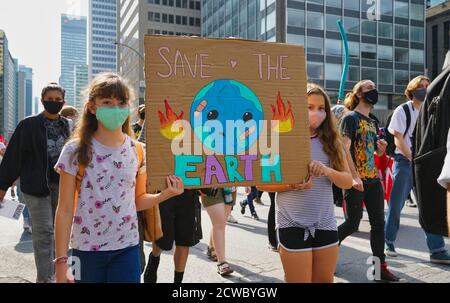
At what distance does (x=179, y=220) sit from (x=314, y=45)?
48.4 m

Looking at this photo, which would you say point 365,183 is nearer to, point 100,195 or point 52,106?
point 100,195

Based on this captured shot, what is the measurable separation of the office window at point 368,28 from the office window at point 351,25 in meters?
0.78

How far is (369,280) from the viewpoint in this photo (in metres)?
4.77

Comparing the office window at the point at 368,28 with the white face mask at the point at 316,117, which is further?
the office window at the point at 368,28

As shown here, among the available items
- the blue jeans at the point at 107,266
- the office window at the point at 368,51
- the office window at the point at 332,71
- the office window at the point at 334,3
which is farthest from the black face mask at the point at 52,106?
the office window at the point at 368,51

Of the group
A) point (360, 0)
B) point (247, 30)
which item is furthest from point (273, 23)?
point (360, 0)

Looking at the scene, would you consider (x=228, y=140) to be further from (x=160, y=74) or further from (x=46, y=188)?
(x=46, y=188)

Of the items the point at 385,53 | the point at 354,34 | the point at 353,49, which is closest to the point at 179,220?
the point at 353,49

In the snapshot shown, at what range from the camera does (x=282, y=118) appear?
9.27 feet

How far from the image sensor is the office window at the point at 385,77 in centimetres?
5413

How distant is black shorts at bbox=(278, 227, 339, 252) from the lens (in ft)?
9.78

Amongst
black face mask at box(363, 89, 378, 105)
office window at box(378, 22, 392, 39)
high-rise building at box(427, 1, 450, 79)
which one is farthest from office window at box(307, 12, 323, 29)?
black face mask at box(363, 89, 378, 105)

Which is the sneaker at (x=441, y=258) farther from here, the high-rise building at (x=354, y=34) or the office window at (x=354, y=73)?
the office window at (x=354, y=73)
